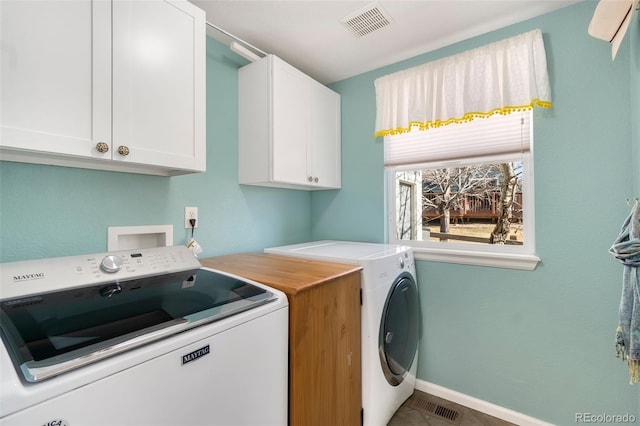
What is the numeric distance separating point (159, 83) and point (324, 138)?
4.20 ft

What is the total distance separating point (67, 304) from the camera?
901 mm

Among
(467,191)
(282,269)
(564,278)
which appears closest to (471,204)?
(467,191)

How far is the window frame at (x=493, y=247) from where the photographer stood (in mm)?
1702

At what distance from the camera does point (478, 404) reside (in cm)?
184

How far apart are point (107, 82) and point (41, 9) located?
0.25m

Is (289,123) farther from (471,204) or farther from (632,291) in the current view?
(632,291)

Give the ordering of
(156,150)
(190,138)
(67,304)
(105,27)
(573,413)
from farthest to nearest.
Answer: (573,413)
(190,138)
(156,150)
(105,27)
(67,304)

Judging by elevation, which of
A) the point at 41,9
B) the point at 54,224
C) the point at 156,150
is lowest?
the point at 54,224

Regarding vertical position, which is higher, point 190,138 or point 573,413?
point 190,138

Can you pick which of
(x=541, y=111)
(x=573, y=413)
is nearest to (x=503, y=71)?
(x=541, y=111)

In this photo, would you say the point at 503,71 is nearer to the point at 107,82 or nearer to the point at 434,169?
the point at 434,169

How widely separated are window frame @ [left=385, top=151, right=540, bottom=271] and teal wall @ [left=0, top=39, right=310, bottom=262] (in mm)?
1049

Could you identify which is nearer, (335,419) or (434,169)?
(335,419)

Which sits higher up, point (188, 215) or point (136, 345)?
point (188, 215)
